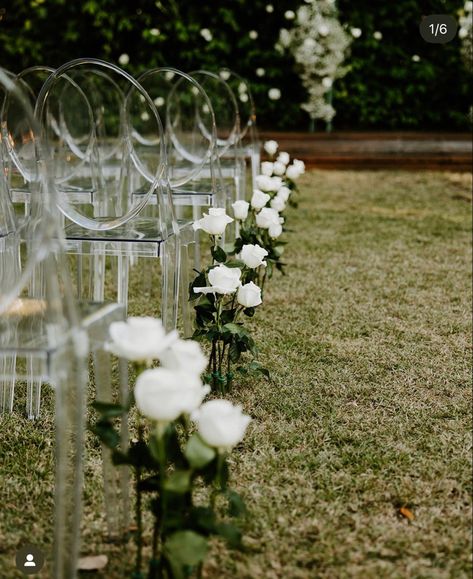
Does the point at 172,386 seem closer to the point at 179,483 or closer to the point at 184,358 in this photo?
the point at 184,358

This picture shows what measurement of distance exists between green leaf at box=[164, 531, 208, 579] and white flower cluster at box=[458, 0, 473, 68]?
8366mm

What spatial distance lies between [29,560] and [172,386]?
2.24ft

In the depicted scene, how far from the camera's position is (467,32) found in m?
8.95

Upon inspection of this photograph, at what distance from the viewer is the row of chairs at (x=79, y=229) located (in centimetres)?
146

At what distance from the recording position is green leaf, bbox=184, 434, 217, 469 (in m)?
1.36

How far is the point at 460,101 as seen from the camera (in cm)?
991

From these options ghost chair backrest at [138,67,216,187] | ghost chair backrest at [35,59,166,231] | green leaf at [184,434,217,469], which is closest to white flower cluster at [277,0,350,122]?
ghost chair backrest at [35,59,166,231]

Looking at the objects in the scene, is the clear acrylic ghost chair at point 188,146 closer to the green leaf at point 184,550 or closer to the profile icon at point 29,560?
the profile icon at point 29,560

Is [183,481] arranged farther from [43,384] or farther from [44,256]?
[43,384]

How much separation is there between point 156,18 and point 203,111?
536 centimetres

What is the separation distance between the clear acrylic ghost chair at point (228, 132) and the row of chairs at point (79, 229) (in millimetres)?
12

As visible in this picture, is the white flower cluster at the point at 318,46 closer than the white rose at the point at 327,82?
Yes

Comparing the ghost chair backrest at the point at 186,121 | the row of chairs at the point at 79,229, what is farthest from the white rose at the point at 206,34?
the ghost chair backrest at the point at 186,121

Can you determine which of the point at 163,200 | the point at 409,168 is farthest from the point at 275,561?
the point at 409,168
